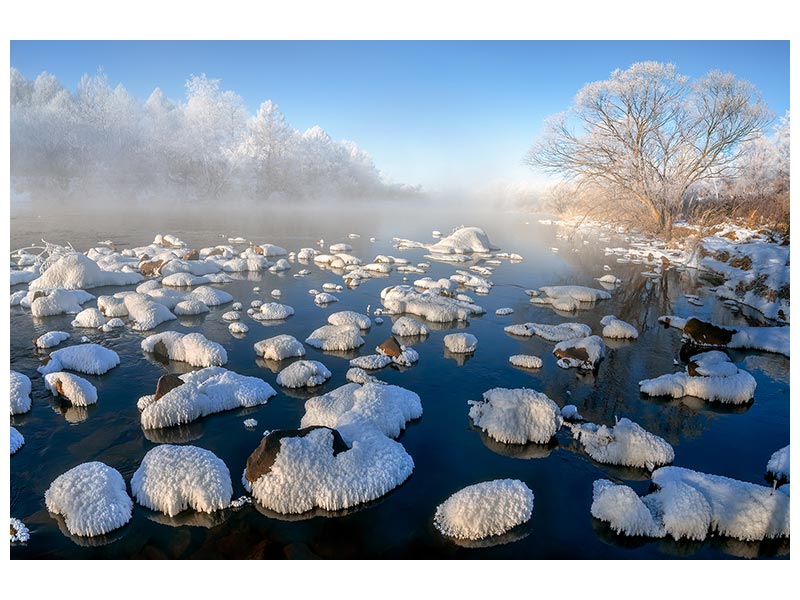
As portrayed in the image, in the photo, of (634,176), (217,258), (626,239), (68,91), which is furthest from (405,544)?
(68,91)

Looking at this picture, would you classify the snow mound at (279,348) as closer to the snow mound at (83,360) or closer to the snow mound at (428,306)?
the snow mound at (83,360)

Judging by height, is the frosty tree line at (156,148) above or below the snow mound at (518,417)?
above

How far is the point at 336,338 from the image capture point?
12.9 metres

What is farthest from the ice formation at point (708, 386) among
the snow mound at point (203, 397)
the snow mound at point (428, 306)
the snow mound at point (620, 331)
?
the snow mound at point (203, 397)

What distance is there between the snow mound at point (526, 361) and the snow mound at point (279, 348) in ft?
17.0

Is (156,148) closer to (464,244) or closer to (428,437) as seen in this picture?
(464,244)

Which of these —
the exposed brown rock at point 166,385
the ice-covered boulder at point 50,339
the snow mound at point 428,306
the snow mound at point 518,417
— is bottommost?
the snow mound at point 518,417

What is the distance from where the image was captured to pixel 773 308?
56.4 feet

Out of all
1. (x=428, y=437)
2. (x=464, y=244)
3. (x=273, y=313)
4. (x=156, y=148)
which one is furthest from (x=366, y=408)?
(x=156, y=148)

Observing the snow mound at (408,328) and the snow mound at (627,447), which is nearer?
the snow mound at (627,447)

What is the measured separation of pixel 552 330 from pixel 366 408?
744 centimetres

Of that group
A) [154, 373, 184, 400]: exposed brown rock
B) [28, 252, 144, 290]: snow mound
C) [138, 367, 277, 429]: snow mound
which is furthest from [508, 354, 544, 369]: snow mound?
[28, 252, 144, 290]: snow mound

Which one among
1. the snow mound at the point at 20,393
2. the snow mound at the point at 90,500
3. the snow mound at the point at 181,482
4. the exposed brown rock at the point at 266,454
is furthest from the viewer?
the snow mound at the point at 20,393

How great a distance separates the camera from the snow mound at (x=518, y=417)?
29.1ft
